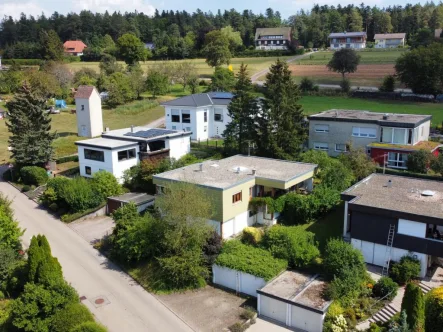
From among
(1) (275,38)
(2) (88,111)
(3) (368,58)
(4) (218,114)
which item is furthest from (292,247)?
(1) (275,38)

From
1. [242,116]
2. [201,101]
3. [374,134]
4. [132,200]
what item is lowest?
[132,200]

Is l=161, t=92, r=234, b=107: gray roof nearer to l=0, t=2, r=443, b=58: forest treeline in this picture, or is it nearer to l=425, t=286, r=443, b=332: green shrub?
l=425, t=286, r=443, b=332: green shrub

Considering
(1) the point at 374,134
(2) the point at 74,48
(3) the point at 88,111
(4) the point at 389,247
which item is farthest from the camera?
(2) the point at 74,48

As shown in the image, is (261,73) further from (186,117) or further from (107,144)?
(107,144)

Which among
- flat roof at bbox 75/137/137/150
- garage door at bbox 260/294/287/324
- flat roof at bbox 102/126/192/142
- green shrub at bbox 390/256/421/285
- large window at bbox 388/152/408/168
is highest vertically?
flat roof at bbox 102/126/192/142

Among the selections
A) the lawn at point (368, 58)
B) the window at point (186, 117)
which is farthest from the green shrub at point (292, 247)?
the lawn at point (368, 58)

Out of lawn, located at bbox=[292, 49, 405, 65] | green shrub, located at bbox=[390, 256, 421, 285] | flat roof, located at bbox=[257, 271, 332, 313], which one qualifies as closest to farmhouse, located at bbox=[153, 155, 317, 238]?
flat roof, located at bbox=[257, 271, 332, 313]

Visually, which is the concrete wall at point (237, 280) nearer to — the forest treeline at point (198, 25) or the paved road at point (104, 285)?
the paved road at point (104, 285)
